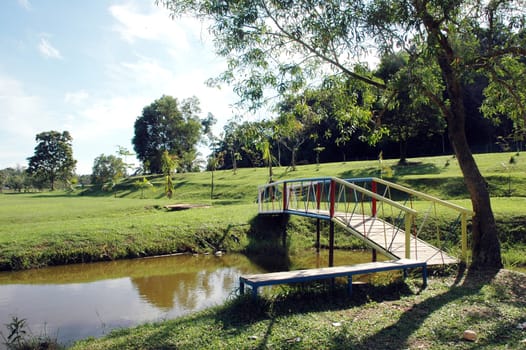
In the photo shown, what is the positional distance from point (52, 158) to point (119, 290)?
202 ft

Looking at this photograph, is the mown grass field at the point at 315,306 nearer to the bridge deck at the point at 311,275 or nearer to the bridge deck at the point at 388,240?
the bridge deck at the point at 311,275

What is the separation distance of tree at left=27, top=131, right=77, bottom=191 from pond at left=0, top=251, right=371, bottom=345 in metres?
57.1

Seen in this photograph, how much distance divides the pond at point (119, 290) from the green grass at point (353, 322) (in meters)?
1.38

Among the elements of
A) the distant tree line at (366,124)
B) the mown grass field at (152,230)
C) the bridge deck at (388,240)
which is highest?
the distant tree line at (366,124)

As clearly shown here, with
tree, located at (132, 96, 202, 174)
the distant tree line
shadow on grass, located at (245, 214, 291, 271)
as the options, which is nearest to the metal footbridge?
shadow on grass, located at (245, 214, 291, 271)

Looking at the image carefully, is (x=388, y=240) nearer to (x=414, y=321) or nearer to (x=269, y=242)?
(x=414, y=321)

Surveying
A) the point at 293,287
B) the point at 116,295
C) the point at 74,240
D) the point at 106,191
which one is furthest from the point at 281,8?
the point at 106,191

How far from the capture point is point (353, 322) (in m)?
6.27

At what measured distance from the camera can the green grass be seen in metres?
5.59

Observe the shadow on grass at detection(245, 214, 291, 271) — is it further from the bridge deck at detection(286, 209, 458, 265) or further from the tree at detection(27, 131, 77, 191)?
the tree at detection(27, 131, 77, 191)

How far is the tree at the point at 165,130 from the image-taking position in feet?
190

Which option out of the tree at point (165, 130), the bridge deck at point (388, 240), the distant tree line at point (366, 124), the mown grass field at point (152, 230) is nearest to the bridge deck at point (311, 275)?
the bridge deck at point (388, 240)

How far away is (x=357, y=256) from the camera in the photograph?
1456 cm

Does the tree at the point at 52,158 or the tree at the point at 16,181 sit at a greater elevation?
the tree at the point at 52,158
